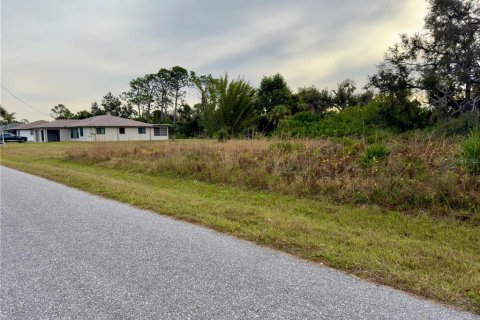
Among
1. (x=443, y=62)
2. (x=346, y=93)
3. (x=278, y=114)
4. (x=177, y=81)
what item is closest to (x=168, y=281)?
(x=443, y=62)

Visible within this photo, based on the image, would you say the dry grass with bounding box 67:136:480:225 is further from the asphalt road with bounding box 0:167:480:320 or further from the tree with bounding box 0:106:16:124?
the tree with bounding box 0:106:16:124

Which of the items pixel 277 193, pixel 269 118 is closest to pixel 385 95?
pixel 277 193

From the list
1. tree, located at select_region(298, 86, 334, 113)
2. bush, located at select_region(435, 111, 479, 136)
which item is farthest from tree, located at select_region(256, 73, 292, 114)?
bush, located at select_region(435, 111, 479, 136)

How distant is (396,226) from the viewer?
461cm

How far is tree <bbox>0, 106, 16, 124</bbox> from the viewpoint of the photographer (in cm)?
6670

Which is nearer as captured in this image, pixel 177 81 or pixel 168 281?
pixel 168 281

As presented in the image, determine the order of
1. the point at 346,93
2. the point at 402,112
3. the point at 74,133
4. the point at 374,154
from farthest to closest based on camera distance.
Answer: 1. the point at 74,133
2. the point at 346,93
3. the point at 402,112
4. the point at 374,154

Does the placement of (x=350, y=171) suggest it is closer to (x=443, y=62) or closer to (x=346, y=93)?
(x=443, y=62)

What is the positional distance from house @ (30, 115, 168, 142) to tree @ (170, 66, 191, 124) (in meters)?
19.2

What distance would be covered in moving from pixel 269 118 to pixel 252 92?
5.57 m

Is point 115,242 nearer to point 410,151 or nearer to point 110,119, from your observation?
point 410,151

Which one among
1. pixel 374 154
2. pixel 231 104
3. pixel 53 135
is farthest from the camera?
pixel 53 135

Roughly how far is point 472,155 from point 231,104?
23379mm

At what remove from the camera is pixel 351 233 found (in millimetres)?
4191
